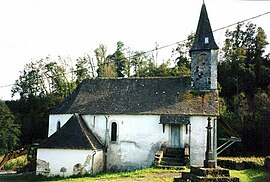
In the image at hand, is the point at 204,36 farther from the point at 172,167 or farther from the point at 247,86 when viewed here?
the point at 247,86

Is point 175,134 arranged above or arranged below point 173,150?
above

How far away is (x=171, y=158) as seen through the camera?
964 inches

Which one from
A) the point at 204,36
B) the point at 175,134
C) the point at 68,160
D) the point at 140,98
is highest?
the point at 204,36

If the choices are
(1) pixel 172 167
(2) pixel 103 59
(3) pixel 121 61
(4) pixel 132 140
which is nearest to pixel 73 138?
(4) pixel 132 140

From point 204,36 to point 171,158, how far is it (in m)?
10.7

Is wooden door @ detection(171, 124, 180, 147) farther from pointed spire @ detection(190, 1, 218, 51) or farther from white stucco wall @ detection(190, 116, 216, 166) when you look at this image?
pointed spire @ detection(190, 1, 218, 51)

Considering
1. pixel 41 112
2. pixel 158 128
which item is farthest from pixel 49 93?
pixel 158 128

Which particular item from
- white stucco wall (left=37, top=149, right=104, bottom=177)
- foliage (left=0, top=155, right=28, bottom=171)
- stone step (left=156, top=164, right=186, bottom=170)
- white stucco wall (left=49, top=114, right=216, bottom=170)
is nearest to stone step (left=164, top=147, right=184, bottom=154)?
white stucco wall (left=49, top=114, right=216, bottom=170)

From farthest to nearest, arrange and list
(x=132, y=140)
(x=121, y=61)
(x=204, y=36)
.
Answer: (x=121, y=61) → (x=204, y=36) → (x=132, y=140)

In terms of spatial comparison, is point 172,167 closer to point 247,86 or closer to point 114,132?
point 114,132

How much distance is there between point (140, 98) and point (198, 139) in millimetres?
5842

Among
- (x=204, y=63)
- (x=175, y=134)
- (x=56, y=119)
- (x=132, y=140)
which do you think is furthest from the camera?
(x=56, y=119)

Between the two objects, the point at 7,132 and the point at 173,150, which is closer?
the point at 173,150

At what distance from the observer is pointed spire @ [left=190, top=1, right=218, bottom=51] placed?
28203mm
